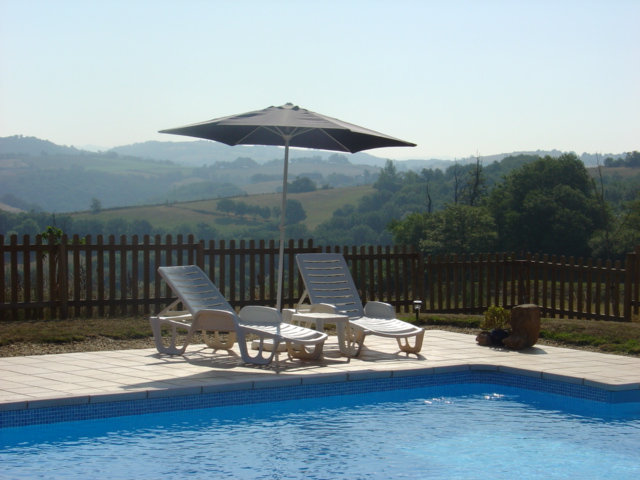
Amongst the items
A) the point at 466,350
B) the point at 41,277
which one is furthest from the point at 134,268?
the point at 466,350

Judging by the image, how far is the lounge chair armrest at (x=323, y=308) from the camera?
7.59 m

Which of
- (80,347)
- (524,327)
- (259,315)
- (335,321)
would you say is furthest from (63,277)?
(524,327)

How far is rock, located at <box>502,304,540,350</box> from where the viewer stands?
8.02 metres

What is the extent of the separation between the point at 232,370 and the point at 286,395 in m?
0.72

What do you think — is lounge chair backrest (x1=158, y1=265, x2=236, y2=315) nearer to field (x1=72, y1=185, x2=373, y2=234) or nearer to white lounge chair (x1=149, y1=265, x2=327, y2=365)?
white lounge chair (x1=149, y1=265, x2=327, y2=365)

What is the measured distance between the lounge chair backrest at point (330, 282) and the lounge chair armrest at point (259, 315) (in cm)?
109

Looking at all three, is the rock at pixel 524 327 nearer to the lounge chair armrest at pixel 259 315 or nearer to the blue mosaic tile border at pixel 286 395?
the blue mosaic tile border at pixel 286 395

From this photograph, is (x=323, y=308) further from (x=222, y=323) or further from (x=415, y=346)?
(x=222, y=323)

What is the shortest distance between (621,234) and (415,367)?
35.7m

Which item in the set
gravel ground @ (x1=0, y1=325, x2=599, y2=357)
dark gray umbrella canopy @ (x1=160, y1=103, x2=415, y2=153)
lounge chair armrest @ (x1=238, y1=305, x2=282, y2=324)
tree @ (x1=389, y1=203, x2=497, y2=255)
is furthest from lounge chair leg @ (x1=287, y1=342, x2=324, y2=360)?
tree @ (x1=389, y1=203, x2=497, y2=255)

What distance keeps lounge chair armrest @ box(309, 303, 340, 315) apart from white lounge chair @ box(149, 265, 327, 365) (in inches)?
20.8

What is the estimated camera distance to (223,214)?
68.2 metres

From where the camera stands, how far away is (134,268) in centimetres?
1019

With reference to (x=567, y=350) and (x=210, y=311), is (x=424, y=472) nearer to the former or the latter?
(x=210, y=311)
